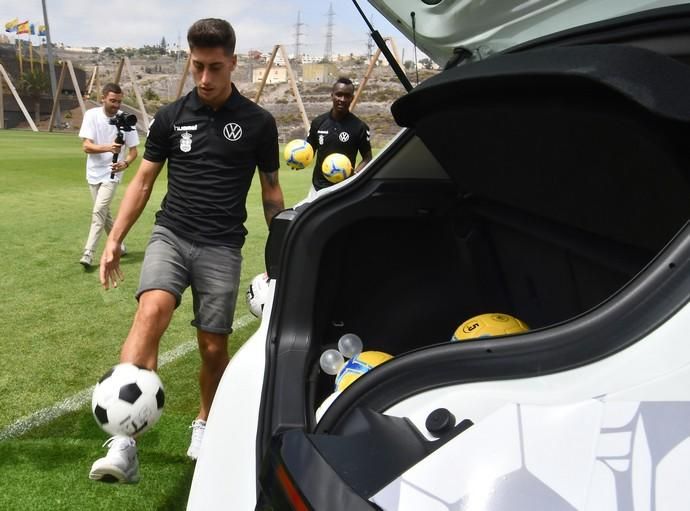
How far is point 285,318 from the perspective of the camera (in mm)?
2105

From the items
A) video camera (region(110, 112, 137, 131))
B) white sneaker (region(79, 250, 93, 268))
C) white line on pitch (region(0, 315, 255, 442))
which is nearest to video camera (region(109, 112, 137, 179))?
video camera (region(110, 112, 137, 131))

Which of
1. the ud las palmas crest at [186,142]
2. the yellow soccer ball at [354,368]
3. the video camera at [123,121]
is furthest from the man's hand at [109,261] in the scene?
the video camera at [123,121]

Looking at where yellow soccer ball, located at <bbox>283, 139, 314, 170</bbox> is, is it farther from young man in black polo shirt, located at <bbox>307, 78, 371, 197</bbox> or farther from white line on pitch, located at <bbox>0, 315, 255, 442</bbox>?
white line on pitch, located at <bbox>0, 315, 255, 442</bbox>

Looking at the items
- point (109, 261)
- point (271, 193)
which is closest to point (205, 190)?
point (271, 193)

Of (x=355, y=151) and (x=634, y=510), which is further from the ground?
(x=634, y=510)

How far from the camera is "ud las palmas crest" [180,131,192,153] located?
3.57m

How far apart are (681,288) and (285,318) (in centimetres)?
131

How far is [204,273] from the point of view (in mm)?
3539

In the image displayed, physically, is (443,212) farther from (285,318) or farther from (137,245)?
(137,245)

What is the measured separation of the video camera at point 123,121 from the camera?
7.98 meters

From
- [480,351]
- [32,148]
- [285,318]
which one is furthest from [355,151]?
[32,148]

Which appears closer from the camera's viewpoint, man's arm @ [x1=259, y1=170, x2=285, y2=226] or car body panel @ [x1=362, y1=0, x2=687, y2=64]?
car body panel @ [x1=362, y1=0, x2=687, y2=64]

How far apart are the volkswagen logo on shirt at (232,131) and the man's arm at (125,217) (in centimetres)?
45

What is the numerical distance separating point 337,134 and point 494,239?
5221mm
